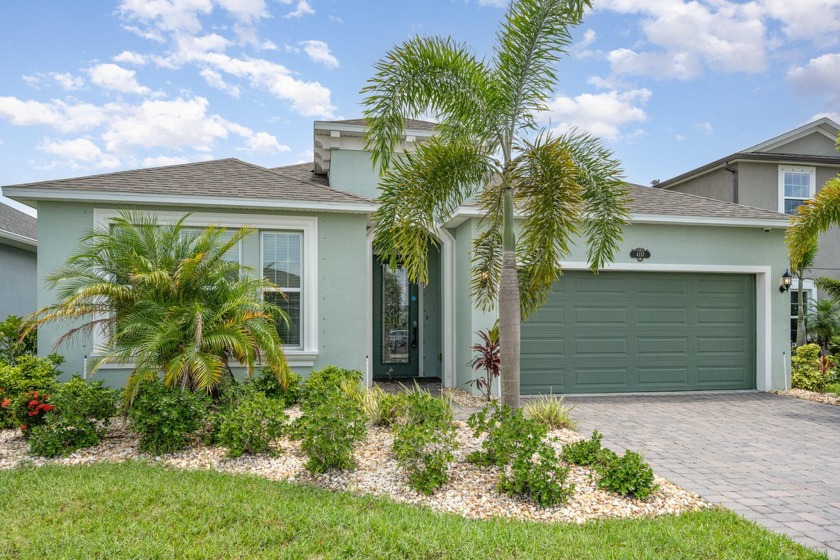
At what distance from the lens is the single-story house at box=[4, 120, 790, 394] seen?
770 cm

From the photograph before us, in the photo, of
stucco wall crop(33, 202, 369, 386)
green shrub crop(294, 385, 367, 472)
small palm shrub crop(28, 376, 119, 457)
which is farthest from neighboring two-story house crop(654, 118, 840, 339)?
small palm shrub crop(28, 376, 119, 457)

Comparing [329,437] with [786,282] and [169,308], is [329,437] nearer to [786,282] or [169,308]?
[169,308]

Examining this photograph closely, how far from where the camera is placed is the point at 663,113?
12328 millimetres

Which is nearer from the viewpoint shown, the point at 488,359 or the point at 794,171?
the point at 488,359

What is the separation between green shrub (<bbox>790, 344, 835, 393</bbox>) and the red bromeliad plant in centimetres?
633

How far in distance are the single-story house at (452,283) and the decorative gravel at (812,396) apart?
0.27 m

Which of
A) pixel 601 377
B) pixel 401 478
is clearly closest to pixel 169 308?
pixel 401 478

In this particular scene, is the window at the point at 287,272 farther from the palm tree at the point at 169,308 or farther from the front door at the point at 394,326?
the front door at the point at 394,326

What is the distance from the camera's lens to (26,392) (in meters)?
5.91

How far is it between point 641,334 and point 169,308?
8.00m

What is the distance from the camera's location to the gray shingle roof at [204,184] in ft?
24.7

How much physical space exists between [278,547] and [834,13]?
14085 millimetres

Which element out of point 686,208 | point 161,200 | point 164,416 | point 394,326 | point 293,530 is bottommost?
point 293,530

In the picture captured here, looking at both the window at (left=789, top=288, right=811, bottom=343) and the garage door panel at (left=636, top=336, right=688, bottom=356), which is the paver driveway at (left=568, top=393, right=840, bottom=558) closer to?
the garage door panel at (left=636, top=336, right=688, bottom=356)
